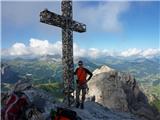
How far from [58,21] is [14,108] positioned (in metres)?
10.8

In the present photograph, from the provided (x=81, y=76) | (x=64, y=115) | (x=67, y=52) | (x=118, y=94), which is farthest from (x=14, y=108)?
(x=118, y=94)

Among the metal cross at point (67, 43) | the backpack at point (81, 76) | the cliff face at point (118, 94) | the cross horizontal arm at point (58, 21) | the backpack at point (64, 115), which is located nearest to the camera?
the backpack at point (64, 115)

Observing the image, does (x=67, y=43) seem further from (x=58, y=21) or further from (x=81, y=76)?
(x=81, y=76)

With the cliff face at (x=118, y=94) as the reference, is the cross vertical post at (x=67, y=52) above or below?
above

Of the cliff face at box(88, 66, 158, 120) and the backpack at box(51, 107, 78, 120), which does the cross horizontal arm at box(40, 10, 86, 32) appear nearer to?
the backpack at box(51, 107, 78, 120)

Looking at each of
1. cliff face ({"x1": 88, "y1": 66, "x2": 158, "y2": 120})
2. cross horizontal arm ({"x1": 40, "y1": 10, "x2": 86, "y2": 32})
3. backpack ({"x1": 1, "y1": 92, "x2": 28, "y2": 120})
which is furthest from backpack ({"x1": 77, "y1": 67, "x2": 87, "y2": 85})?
cliff face ({"x1": 88, "y1": 66, "x2": 158, "y2": 120})

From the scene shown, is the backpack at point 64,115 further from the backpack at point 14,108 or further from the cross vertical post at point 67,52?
the cross vertical post at point 67,52

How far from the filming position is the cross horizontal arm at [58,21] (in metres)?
21.3

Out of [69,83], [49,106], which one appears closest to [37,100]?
[49,106]

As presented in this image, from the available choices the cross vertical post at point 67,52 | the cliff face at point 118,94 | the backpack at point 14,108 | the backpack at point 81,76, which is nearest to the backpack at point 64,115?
the backpack at point 14,108

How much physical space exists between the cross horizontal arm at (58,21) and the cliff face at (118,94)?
22.3 meters

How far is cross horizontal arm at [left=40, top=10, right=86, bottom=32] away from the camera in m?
21.3

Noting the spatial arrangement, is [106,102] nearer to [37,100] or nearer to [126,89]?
[126,89]

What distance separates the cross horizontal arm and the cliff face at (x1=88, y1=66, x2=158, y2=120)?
22.3 meters
